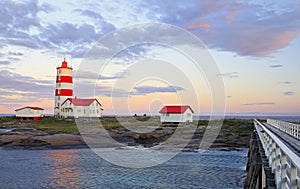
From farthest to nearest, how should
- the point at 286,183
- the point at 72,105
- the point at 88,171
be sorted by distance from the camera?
the point at 72,105 → the point at 88,171 → the point at 286,183

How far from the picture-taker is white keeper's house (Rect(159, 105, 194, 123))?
2452 inches

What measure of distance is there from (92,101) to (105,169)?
49.7 metres

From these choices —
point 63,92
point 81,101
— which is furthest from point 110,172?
point 63,92

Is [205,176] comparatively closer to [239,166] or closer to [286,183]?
[239,166]

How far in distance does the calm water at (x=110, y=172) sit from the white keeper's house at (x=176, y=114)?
29.8 meters

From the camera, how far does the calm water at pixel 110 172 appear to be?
19.8 metres

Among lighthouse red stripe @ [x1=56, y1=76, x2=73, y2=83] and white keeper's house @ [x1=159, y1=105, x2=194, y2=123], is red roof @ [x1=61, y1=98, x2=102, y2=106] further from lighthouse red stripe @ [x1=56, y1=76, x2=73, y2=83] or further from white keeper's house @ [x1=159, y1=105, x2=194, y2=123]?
white keeper's house @ [x1=159, y1=105, x2=194, y2=123]

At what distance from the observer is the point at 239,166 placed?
2667 cm

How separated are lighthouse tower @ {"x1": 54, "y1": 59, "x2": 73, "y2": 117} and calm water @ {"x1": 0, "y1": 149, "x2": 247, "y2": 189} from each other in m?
40.8

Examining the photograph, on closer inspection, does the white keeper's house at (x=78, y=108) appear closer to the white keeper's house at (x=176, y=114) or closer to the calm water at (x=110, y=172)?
the white keeper's house at (x=176, y=114)

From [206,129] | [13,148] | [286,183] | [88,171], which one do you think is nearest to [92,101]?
[206,129]

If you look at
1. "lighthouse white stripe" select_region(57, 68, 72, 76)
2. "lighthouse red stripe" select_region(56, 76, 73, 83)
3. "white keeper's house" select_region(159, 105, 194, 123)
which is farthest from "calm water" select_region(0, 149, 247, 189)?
"lighthouse white stripe" select_region(57, 68, 72, 76)

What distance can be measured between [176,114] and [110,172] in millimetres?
39913

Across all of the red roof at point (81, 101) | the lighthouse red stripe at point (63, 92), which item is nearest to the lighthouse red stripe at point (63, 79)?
the lighthouse red stripe at point (63, 92)
